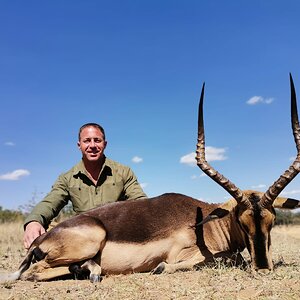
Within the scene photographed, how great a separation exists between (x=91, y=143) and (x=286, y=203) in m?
3.03

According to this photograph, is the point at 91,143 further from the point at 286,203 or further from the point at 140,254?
the point at 286,203

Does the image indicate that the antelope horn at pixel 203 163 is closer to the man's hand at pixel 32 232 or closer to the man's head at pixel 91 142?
the man's head at pixel 91 142

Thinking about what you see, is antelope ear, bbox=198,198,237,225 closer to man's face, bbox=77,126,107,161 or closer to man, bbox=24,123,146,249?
man, bbox=24,123,146,249

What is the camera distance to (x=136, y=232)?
5.52 meters

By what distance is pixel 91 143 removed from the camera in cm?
682

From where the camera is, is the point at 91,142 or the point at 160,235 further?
the point at 91,142

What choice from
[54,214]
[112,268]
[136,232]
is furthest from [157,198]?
[54,214]

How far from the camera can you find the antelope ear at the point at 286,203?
5613mm

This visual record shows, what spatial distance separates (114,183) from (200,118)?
6.54 feet

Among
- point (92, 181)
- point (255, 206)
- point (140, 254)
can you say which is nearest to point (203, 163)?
point (255, 206)

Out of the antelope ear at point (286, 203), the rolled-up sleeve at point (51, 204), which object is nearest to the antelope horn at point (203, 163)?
the antelope ear at point (286, 203)

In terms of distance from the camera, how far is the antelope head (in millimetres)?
4961

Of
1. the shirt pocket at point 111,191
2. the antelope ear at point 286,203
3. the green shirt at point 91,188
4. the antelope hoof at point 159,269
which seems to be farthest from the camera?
the shirt pocket at point 111,191

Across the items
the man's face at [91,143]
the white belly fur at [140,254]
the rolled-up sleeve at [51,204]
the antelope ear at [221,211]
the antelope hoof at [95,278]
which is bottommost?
the antelope hoof at [95,278]
